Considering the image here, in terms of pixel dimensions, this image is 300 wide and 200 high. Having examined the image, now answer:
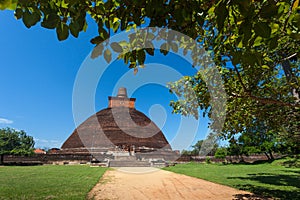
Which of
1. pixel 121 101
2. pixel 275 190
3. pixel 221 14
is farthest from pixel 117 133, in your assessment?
pixel 221 14

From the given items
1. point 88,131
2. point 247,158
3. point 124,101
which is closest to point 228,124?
point 247,158

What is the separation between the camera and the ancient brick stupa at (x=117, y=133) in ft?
115

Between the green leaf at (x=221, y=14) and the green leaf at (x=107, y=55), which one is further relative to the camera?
the green leaf at (x=107, y=55)

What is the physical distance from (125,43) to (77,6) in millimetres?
460

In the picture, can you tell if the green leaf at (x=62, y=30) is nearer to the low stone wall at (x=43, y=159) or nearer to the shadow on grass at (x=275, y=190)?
the shadow on grass at (x=275, y=190)

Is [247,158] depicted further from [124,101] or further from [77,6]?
[77,6]

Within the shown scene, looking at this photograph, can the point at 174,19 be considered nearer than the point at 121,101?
Yes

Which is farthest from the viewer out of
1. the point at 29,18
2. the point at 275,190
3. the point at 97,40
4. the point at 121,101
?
the point at 121,101

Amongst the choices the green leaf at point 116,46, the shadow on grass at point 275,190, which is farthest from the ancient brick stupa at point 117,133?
the green leaf at point 116,46

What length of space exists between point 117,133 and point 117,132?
0.86ft

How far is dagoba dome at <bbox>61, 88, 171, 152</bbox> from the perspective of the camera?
3550 centimetres

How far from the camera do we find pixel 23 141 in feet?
163

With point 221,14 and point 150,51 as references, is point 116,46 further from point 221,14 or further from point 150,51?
point 221,14

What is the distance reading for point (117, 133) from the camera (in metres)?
38.1
